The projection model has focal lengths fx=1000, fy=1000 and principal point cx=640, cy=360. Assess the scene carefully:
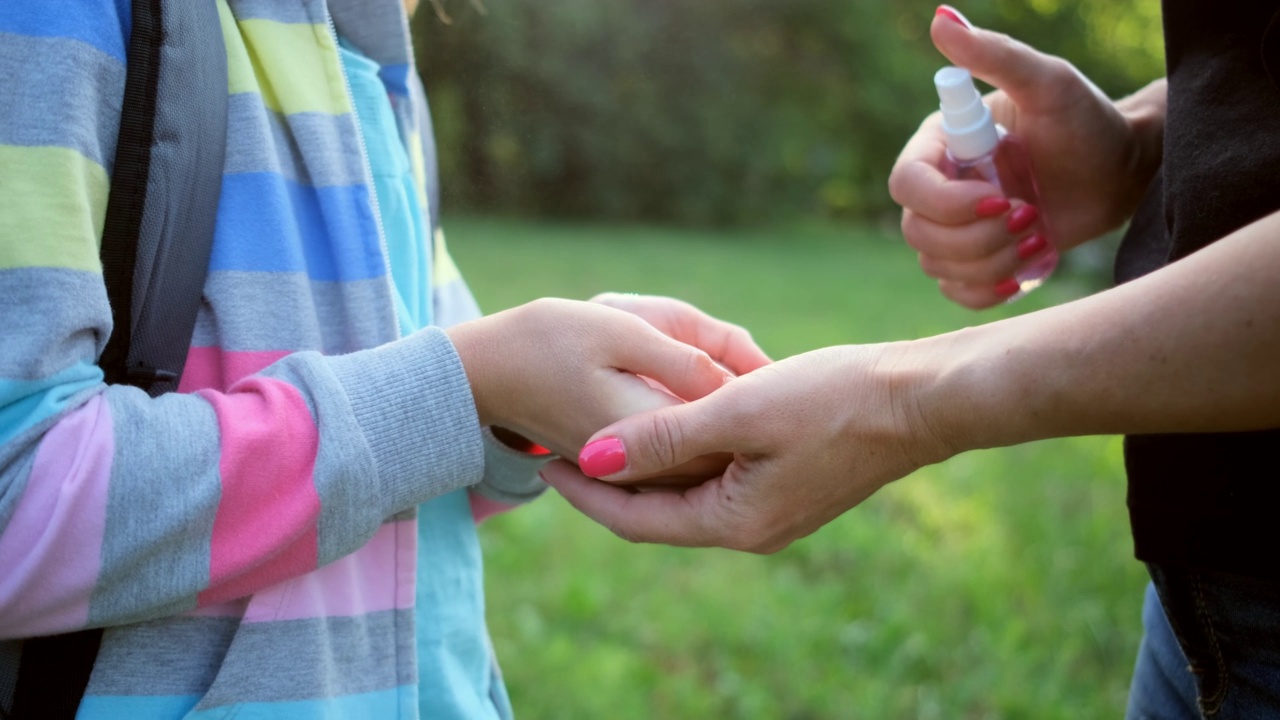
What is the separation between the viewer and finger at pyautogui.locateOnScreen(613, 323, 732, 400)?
128 cm

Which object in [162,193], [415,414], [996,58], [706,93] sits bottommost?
[706,93]

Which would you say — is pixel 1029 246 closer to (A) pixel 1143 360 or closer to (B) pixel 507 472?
(A) pixel 1143 360

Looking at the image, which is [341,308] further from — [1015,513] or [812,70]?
[812,70]

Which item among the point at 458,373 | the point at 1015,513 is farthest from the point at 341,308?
the point at 1015,513

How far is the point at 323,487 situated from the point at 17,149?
0.43m

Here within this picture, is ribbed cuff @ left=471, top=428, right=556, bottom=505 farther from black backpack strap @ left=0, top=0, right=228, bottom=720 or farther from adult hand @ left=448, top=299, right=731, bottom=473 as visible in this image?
black backpack strap @ left=0, top=0, right=228, bottom=720

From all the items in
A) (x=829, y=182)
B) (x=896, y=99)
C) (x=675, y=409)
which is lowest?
(x=829, y=182)

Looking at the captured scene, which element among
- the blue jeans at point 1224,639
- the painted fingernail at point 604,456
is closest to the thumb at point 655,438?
the painted fingernail at point 604,456

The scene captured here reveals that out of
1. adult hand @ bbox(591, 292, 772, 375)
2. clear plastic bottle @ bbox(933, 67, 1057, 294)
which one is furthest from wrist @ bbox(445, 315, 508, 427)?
clear plastic bottle @ bbox(933, 67, 1057, 294)

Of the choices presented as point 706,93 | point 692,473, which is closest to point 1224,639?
point 692,473

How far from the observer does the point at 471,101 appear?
10484 mm

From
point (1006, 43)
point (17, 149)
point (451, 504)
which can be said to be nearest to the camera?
point (17, 149)

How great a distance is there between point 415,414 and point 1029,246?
1140 millimetres

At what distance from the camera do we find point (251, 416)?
3.31ft
